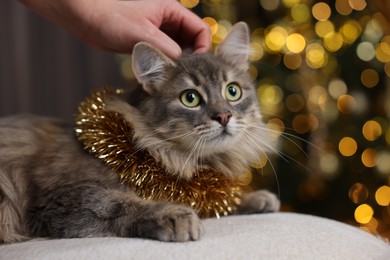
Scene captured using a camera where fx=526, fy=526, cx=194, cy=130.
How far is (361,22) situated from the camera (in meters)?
2.49

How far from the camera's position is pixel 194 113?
1438mm

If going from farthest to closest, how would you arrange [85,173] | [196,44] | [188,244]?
[196,44]
[85,173]
[188,244]

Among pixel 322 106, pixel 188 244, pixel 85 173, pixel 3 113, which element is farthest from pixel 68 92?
pixel 188 244

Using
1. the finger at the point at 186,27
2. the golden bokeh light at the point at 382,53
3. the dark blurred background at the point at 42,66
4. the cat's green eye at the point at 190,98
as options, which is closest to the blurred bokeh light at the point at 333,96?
the golden bokeh light at the point at 382,53

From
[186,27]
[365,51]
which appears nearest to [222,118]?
[186,27]

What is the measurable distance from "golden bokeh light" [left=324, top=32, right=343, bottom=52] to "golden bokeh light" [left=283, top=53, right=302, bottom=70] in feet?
0.47

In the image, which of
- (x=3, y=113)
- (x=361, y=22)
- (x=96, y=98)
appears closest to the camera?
(x=96, y=98)

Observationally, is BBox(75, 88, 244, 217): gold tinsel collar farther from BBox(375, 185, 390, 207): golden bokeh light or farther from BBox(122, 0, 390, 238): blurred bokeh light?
BBox(375, 185, 390, 207): golden bokeh light

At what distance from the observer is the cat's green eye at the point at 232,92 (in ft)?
4.99

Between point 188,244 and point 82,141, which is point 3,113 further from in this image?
point 188,244

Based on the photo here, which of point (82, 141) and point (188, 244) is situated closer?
point (188, 244)

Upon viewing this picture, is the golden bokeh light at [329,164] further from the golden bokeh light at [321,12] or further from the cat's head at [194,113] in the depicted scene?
the cat's head at [194,113]

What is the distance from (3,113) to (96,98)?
8.28 feet

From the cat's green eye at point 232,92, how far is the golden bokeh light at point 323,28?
45.4 inches
